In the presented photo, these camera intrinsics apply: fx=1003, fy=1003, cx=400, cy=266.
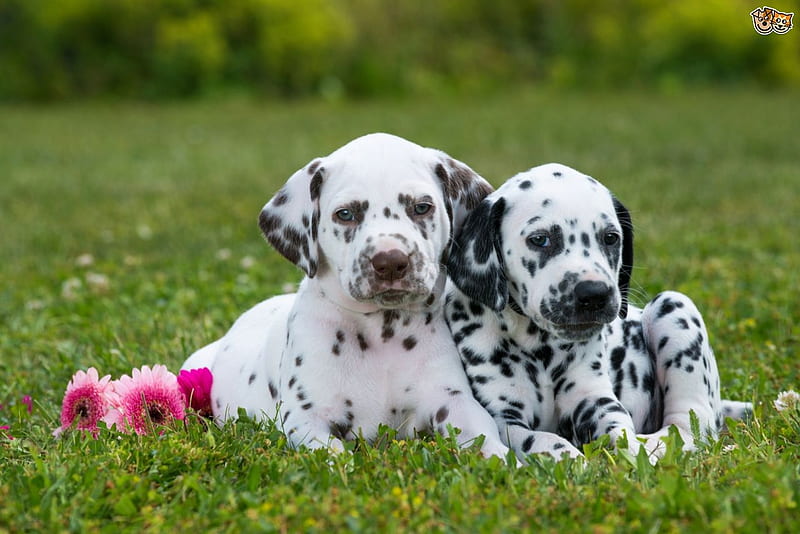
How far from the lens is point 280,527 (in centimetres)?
343

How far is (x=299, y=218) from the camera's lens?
474cm

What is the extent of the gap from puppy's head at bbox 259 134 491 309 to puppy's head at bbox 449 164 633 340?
189 millimetres

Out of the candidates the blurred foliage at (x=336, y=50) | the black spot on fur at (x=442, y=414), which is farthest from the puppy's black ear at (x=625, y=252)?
the blurred foliage at (x=336, y=50)

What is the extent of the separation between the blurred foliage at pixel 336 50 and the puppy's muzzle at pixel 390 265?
24.4m

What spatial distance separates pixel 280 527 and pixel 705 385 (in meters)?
2.45

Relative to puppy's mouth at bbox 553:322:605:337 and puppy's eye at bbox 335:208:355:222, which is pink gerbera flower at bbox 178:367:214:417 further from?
puppy's mouth at bbox 553:322:605:337

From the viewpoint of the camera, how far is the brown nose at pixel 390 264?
4.25m

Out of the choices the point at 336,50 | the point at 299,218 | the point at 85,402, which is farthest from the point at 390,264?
the point at 336,50

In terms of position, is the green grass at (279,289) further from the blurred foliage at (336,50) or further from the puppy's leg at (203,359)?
the blurred foliage at (336,50)

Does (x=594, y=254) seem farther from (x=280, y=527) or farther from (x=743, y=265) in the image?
(x=743, y=265)

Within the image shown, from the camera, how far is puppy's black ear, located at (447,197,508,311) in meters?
4.56

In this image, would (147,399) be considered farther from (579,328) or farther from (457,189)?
(579,328)

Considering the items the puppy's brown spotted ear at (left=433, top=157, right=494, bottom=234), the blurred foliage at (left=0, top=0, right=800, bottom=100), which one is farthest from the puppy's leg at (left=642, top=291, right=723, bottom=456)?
the blurred foliage at (left=0, top=0, right=800, bottom=100)

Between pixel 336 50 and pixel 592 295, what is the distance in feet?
86.2
